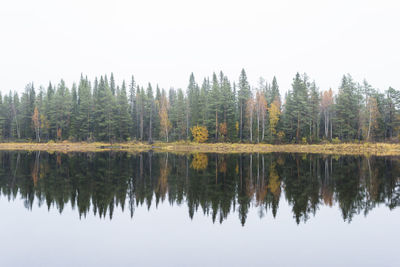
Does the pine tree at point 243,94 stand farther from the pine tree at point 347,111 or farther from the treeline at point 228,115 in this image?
the pine tree at point 347,111

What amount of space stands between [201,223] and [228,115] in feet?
194

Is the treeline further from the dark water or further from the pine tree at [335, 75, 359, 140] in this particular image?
the dark water

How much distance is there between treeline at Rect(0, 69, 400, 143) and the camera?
2603 inches

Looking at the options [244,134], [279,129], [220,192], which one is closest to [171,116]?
[244,134]

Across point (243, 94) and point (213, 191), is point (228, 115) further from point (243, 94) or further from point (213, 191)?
point (213, 191)

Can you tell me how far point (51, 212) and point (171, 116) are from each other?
69945 millimetres

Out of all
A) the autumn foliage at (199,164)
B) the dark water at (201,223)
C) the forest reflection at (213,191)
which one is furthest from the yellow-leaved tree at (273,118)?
the dark water at (201,223)

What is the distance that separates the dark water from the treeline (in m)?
48.4

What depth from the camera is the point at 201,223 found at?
11438 millimetres

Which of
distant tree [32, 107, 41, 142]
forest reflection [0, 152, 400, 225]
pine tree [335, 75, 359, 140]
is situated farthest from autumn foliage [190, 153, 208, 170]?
distant tree [32, 107, 41, 142]

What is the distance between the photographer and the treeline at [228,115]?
66.1 m

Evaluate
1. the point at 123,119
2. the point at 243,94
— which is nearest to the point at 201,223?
the point at 243,94

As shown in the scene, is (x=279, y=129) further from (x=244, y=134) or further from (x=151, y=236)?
(x=151, y=236)

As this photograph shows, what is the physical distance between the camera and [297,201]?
1433 centimetres
